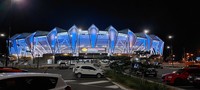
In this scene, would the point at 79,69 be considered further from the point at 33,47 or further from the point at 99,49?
the point at 33,47

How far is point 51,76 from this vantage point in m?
7.09

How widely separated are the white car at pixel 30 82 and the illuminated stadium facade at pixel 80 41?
105634 millimetres

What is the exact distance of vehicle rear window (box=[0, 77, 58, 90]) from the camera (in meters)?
5.78

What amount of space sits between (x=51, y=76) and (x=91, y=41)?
361 ft

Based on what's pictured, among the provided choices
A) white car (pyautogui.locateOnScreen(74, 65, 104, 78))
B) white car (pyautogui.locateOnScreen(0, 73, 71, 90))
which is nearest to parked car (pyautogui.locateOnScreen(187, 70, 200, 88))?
white car (pyautogui.locateOnScreen(74, 65, 104, 78))

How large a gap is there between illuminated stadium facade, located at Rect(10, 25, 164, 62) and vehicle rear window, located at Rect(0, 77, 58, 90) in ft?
347

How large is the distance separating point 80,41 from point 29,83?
111 m

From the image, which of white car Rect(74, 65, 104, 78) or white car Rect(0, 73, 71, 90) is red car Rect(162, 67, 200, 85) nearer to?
white car Rect(74, 65, 104, 78)

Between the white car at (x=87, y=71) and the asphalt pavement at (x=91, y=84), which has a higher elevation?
the white car at (x=87, y=71)

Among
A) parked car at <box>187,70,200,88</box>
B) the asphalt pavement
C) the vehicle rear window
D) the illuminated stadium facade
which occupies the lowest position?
the asphalt pavement

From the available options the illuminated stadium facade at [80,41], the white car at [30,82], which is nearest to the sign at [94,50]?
the illuminated stadium facade at [80,41]

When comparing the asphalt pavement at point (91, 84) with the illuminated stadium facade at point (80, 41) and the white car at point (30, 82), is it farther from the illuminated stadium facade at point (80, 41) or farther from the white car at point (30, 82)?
the illuminated stadium facade at point (80, 41)

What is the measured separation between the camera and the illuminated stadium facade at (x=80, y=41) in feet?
379

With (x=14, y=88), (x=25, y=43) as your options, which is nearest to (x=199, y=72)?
(x=14, y=88)
